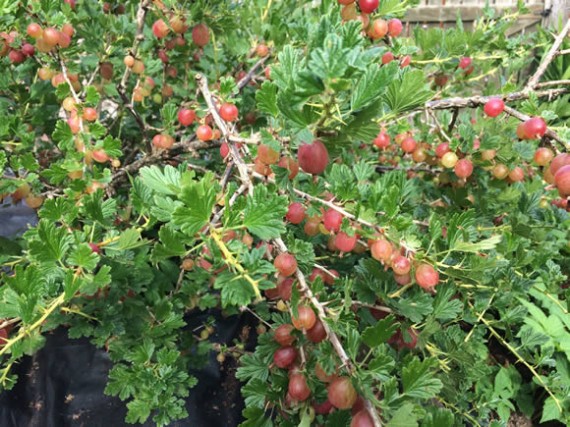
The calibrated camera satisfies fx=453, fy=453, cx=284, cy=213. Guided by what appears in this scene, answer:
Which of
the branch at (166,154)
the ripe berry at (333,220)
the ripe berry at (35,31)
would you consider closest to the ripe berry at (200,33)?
the branch at (166,154)

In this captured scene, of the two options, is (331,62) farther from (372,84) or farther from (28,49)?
(28,49)

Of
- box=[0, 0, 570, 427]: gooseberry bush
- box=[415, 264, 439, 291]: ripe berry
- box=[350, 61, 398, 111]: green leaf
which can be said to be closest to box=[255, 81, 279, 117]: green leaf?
box=[0, 0, 570, 427]: gooseberry bush

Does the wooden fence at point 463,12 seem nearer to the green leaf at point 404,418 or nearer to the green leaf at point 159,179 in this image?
the green leaf at point 159,179

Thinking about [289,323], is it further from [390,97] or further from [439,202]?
[439,202]

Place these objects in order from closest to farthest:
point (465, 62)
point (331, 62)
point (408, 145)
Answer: point (331, 62)
point (408, 145)
point (465, 62)

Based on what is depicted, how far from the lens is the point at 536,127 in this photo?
2.77ft

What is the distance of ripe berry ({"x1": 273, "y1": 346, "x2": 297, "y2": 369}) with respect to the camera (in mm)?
783

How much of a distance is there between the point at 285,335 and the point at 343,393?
18 centimetres

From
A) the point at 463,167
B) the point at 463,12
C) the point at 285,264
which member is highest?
the point at 285,264

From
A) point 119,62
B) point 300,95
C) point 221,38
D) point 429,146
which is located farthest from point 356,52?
point 221,38

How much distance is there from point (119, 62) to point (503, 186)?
3.93 feet

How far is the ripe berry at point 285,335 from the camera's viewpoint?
2.57 feet

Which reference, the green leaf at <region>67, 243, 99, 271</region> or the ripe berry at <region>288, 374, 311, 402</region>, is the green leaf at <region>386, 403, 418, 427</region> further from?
the green leaf at <region>67, 243, 99, 271</region>

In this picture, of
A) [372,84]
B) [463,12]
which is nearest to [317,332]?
[372,84]
